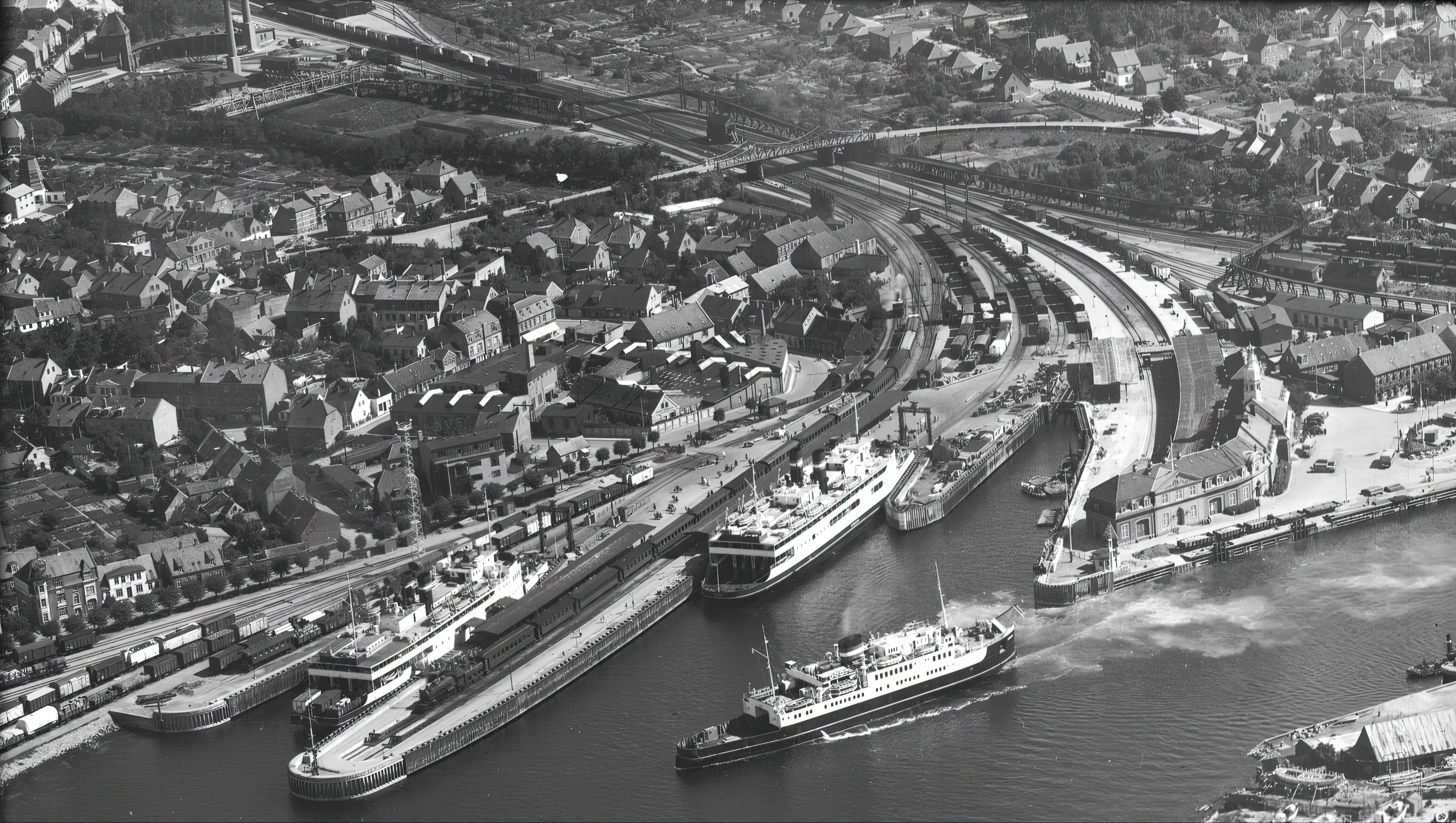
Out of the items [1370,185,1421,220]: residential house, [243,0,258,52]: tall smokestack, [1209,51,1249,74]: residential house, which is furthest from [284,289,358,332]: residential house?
[1209,51,1249,74]: residential house

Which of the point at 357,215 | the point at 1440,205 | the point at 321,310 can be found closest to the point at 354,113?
the point at 357,215

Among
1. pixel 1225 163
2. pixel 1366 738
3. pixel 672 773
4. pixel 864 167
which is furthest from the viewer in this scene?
pixel 864 167

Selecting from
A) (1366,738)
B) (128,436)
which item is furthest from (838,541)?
(128,436)

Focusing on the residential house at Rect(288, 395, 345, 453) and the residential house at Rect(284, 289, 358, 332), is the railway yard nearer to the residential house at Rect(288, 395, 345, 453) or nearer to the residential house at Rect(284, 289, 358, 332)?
the residential house at Rect(284, 289, 358, 332)

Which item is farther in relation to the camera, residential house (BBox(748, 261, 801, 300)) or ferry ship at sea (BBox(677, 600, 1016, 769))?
residential house (BBox(748, 261, 801, 300))

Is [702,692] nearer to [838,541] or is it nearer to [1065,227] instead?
[838,541]

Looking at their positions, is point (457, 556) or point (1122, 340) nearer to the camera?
point (457, 556)
